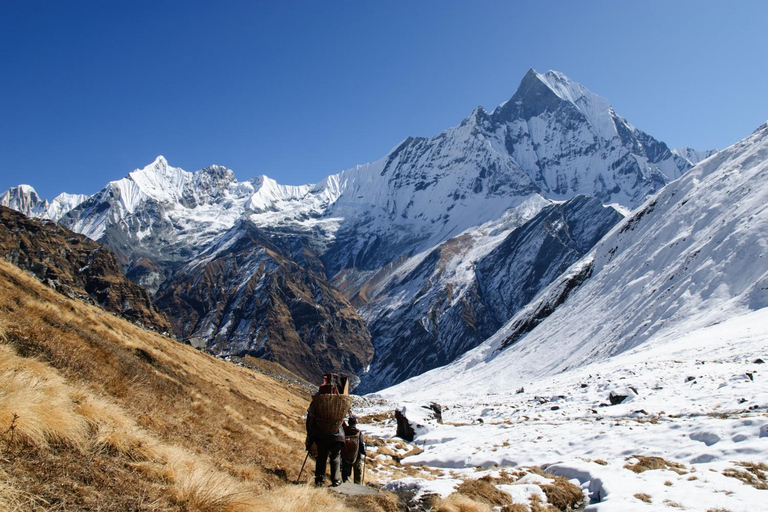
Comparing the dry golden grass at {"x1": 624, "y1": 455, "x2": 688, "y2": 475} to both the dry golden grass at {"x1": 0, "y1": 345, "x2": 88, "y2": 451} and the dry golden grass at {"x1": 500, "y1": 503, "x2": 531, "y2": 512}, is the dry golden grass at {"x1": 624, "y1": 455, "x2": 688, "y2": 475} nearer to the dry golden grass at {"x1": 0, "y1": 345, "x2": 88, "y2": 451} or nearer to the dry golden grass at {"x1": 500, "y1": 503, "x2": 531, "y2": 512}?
the dry golden grass at {"x1": 500, "y1": 503, "x2": 531, "y2": 512}

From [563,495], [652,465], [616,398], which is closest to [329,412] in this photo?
[563,495]

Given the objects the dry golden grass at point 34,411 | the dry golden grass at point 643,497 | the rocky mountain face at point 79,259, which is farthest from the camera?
the rocky mountain face at point 79,259

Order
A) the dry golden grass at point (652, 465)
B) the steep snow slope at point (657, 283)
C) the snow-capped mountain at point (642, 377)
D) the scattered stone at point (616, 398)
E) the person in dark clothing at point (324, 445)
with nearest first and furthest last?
the person in dark clothing at point (324, 445)
the snow-capped mountain at point (642, 377)
the dry golden grass at point (652, 465)
the scattered stone at point (616, 398)
the steep snow slope at point (657, 283)

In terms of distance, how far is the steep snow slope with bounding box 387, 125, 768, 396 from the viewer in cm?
6538

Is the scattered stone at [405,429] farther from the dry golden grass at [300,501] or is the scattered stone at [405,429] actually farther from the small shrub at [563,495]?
the dry golden grass at [300,501]

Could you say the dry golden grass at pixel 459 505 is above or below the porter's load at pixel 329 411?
below

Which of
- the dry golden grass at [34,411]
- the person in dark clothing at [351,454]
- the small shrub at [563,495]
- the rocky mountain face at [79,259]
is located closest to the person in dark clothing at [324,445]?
the person in dark clothing at [351,454]

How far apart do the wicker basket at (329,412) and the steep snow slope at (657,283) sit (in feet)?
202

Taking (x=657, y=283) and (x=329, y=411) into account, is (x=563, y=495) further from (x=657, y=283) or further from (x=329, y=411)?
(x=657, y=283)

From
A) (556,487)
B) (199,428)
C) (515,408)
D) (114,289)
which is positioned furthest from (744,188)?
(114,289)

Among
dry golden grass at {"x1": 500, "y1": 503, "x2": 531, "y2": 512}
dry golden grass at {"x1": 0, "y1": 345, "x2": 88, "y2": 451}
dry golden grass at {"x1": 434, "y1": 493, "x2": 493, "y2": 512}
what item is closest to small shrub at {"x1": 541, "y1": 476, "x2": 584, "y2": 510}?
dry golden grass at {"x1": 500, "y1": 503, "x2": 531, "y2": 512}

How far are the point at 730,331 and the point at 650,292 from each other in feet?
110

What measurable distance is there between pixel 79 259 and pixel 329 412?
202m

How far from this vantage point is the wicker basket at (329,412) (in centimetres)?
1012
